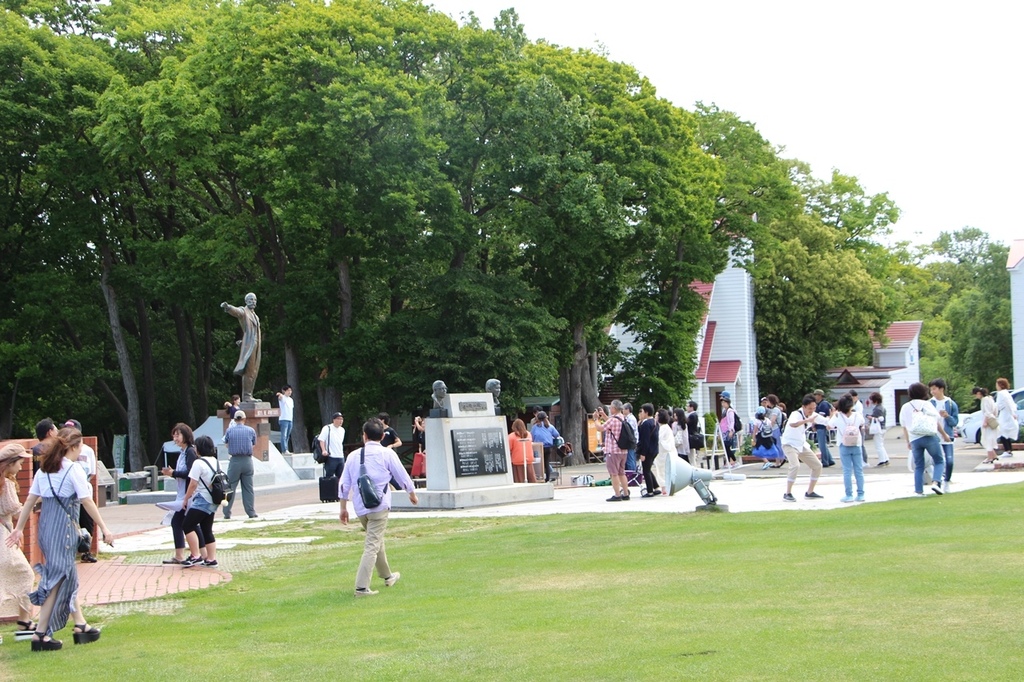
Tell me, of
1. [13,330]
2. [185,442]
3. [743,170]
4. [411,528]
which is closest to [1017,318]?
[743,170]

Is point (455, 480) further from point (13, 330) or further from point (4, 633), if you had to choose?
point (13, 330)

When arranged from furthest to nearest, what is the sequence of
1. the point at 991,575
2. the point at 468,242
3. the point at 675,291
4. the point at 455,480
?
the point at 675,291, the point at 468,242, the point at 455,480, the point at 991,575

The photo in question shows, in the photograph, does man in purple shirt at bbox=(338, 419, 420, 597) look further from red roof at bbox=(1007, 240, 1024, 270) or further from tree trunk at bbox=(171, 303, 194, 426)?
red roof at bbox=(1007, 240, 1024, 270)

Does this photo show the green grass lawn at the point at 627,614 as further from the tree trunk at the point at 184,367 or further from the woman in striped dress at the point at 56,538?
the tree trunk at the point at 184,367

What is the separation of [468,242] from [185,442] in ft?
82.3

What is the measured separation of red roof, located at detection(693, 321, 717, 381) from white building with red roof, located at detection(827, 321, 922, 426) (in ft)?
46.5

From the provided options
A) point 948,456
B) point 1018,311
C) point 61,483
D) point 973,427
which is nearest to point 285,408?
point 948,456

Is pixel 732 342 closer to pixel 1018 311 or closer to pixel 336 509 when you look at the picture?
pixel 1018 311

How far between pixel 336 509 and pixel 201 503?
8844 mm

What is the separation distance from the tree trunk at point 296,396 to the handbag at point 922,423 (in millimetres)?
27429

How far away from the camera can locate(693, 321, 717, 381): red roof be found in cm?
5981

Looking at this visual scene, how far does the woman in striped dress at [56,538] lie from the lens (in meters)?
9.69

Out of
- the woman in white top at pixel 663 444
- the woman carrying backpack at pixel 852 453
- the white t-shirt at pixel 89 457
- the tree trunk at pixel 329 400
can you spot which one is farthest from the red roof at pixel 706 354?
the white t-shirt at pixel 89 457

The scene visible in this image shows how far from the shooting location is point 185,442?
15867 millimetres
